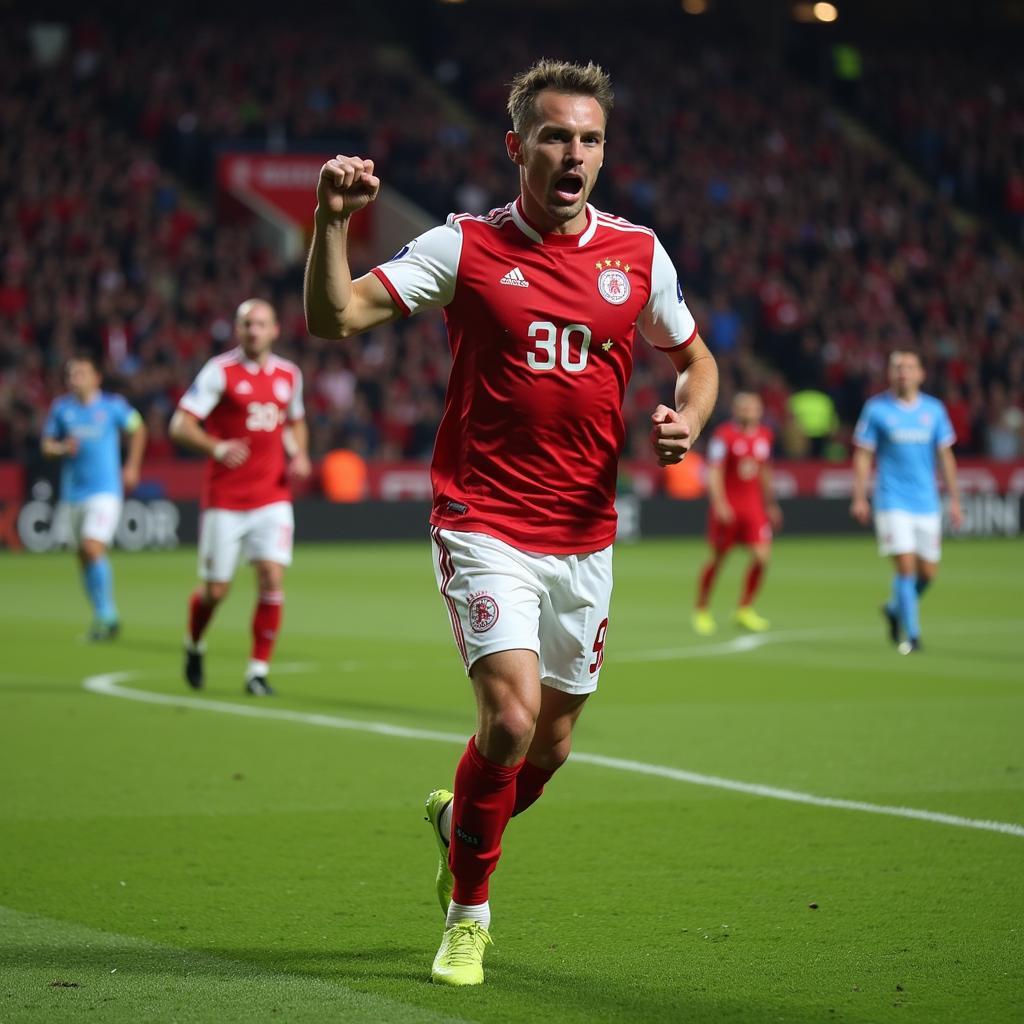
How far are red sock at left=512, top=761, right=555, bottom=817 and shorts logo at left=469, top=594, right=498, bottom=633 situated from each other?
650 mm

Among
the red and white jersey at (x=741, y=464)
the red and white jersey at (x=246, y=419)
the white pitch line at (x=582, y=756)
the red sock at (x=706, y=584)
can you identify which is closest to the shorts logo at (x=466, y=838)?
the white pitch line at (x=582, y=756)

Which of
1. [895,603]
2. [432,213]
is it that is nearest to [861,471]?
[895,603]

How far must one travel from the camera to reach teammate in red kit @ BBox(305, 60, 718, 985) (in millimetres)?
5234

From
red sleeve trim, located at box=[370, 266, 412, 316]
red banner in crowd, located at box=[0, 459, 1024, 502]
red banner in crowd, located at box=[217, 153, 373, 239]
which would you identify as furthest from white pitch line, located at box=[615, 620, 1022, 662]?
red banner in crowd, located at box=[217, 153, 373, 239]

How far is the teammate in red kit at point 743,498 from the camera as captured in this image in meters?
17.0

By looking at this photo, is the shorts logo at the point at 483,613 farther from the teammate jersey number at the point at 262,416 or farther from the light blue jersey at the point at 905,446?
the light blue jersey at the point at 905,446

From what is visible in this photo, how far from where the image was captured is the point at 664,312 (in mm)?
5758

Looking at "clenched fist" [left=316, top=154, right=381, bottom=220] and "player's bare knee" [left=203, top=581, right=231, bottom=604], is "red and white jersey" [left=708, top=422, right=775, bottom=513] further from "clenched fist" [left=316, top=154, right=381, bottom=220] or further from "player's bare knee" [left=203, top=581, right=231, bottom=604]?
"clenched fist" [left=316, top=154, right=381, bottom=220]

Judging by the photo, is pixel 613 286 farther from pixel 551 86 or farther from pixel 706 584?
pixel 706 584

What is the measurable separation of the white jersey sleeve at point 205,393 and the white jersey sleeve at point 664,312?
20.8 feet

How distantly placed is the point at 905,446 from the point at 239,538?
5595 millimetres

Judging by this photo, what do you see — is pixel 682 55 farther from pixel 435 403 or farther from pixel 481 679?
pixel 481 679

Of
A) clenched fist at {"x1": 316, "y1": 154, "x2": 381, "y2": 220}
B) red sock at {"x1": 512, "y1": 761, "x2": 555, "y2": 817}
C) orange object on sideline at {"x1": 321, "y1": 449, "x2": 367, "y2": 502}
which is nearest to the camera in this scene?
clenched fist at {"x1": 316, "y1": 154, "x2": 381, "y2": 220}

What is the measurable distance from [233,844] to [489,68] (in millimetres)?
35683
